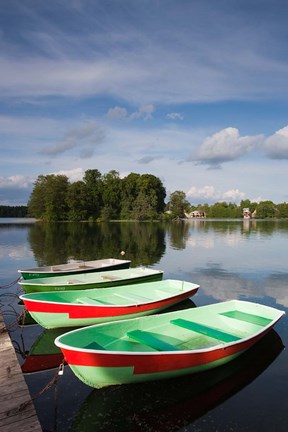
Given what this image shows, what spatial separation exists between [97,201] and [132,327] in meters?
94.3

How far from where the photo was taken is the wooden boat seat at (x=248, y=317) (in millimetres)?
9984

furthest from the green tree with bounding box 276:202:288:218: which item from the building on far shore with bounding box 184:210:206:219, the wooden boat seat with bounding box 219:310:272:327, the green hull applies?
the green hull

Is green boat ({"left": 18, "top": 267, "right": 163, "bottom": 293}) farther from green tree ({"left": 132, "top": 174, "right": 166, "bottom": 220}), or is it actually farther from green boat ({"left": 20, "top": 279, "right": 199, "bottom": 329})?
green tree ({"left": 132, "top": 174, "right": 166, "bottom": 220})

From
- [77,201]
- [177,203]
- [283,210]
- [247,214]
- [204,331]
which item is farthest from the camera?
[247,214]

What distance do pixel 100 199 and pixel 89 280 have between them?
89.8 meters

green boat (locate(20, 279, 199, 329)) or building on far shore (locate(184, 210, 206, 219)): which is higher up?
building on far shore (locate(184, 210, 206, 219))

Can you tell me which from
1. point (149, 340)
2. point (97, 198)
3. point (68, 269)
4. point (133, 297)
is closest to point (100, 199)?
point (97, 198)

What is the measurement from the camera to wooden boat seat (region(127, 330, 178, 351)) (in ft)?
25.6

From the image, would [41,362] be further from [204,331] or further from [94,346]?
[204,331]

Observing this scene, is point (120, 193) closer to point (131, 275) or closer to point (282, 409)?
point (131, 275)

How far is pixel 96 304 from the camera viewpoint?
1105cm

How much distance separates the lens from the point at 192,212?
190250mm

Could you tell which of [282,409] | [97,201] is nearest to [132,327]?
[282,409]

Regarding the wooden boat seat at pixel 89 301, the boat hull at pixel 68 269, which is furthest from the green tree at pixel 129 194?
the wooden boat seat at pixel 89 301
